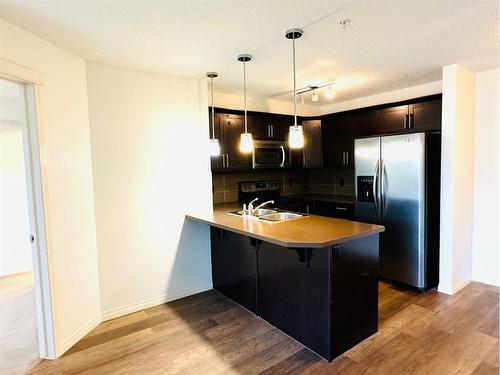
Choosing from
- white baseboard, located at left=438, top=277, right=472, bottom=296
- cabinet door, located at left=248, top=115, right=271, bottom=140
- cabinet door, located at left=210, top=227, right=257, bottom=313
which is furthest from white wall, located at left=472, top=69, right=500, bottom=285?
cabinet door, located at left=210, top=227, right=257, bottom=313

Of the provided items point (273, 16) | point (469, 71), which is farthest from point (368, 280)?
point (469, 71)

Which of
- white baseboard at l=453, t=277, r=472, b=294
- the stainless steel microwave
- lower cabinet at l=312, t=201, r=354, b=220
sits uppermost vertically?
the stainless steel microwave

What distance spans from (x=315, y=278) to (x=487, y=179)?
258 centimetres

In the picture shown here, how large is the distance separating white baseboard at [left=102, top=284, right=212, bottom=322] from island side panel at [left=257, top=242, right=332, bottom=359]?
93 cm

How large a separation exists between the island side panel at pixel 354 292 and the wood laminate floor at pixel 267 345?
11cm

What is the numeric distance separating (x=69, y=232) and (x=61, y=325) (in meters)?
0.73

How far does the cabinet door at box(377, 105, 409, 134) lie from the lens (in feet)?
12.4

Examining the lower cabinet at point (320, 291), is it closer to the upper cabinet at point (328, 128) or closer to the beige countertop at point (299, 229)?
the beige countertop at point (299, 229)

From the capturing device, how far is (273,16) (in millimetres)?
1996

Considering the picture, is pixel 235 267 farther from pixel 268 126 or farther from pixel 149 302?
pixel 268 126

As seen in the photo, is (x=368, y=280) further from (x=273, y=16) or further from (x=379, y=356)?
(x=273, y=16)

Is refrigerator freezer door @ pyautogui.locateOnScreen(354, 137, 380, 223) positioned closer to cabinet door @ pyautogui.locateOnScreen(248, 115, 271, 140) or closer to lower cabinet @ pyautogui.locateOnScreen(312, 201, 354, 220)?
lower cabinet @ pyautogui.locateOnScreen(312, 201, 354, 220)

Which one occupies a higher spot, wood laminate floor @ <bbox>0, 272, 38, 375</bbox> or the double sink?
the double sink

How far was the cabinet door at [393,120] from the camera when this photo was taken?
12.4 feet
